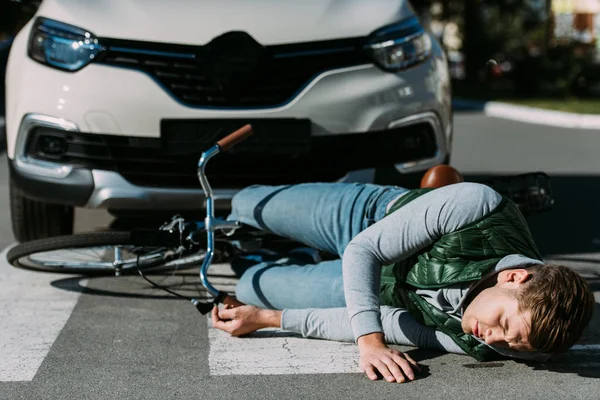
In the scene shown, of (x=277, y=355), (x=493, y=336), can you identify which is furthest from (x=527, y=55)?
(x=493, y=336)

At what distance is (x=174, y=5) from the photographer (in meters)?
5.16

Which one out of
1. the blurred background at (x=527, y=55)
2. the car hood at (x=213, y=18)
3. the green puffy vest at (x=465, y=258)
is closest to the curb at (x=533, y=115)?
the blurred background at (x=527, y=55)

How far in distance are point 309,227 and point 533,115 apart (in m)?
14.1

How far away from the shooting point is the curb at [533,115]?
16.0 meters

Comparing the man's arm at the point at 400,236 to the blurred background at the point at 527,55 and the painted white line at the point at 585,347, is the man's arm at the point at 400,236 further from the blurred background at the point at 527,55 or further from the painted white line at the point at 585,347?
the blurred background at the point at 527,55

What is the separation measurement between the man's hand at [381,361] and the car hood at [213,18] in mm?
1892

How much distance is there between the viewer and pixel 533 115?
1789 cm

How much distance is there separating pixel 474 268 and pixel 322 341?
0.77 meters

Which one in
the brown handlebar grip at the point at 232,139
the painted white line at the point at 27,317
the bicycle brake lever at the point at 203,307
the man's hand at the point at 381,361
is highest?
the brown handlebar grip at the point at 232,139

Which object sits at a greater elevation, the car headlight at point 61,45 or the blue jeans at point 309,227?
the car headlight at point 61,45

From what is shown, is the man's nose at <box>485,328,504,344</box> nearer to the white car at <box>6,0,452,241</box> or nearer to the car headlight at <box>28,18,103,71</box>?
the white car at <box>6,0,452,241</box>

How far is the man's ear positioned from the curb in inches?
497

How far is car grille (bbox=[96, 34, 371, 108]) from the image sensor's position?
5000 mm

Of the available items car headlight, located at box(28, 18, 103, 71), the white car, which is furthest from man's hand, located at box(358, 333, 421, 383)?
car headlight, located at box(28, 18, 103, 71)
